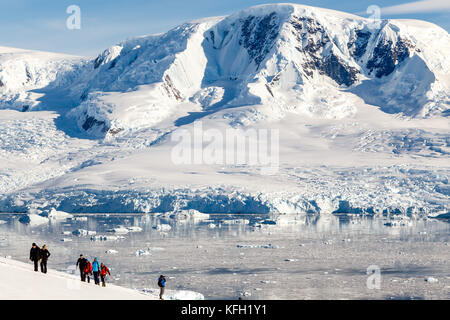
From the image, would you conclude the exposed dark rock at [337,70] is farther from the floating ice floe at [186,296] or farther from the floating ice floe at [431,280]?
the floating ice floe at [186,296]

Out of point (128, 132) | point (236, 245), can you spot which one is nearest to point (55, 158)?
point (128, 132)

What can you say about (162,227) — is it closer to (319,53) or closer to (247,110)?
(247,110)

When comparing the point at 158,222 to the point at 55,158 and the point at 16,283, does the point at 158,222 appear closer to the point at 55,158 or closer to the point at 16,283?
the point at 55,158

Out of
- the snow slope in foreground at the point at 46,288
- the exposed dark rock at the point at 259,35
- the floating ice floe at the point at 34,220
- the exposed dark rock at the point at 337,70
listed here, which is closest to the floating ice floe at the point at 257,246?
the snow slope in foreground at the point at 46,288

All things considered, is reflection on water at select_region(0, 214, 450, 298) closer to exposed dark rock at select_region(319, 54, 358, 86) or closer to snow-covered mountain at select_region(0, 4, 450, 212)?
snow-covered mountain at select_region(0, 4, 450, 212)

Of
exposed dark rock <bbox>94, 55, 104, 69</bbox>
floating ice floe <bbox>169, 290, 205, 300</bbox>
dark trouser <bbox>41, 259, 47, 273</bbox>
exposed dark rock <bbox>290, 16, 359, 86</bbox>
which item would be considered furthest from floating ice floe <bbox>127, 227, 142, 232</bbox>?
exposed dark rock <bbox>94, 55, 104, 69</bbox>

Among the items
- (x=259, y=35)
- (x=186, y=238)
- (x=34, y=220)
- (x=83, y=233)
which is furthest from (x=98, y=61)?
(x=186, y=238)
